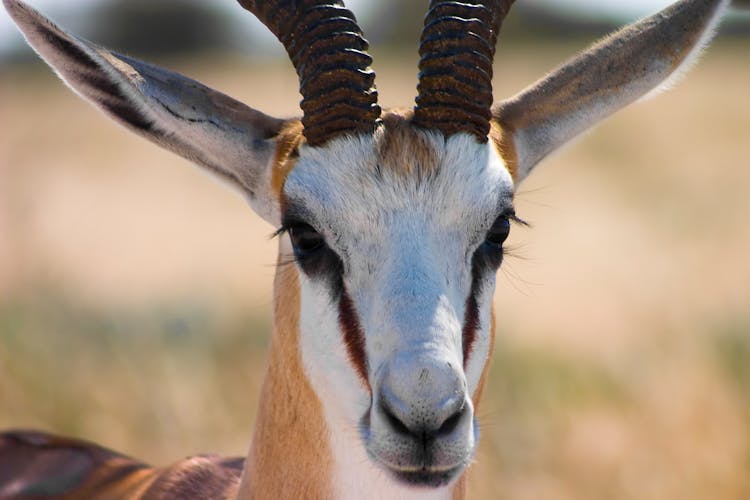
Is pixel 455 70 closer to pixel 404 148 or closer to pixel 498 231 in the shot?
pixel 404 148

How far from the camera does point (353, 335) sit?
409 cm

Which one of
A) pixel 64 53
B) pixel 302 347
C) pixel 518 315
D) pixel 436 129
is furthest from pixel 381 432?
pixel 518 315

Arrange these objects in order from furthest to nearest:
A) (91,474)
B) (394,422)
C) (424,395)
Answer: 1. (91,474)
2. (394,422)
3. (424,395)

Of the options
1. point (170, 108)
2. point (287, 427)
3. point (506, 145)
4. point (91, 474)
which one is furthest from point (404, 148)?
point (91, 474)

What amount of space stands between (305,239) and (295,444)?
0.82 meters

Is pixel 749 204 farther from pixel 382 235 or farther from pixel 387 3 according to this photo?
pixel 387 3

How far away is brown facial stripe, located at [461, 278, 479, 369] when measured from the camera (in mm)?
4199

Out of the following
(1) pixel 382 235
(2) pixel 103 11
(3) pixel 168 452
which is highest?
(2) pixel 103 11

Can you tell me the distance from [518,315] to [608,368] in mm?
3865

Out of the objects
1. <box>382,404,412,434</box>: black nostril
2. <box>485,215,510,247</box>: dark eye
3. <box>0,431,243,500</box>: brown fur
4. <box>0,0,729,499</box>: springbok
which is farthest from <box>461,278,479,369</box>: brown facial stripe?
<box>0,431,243,500</box>: brown fur

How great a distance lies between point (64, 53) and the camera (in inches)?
175

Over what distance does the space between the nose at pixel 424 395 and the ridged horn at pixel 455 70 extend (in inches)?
44.2

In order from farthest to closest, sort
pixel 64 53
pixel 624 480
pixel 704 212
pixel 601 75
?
1. pixel 704 212
2. pixel 624 480
3. pixel 601 75
4. pixel 64 53

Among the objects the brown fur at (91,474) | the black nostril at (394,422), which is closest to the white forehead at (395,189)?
the black nostril at (394,422)
